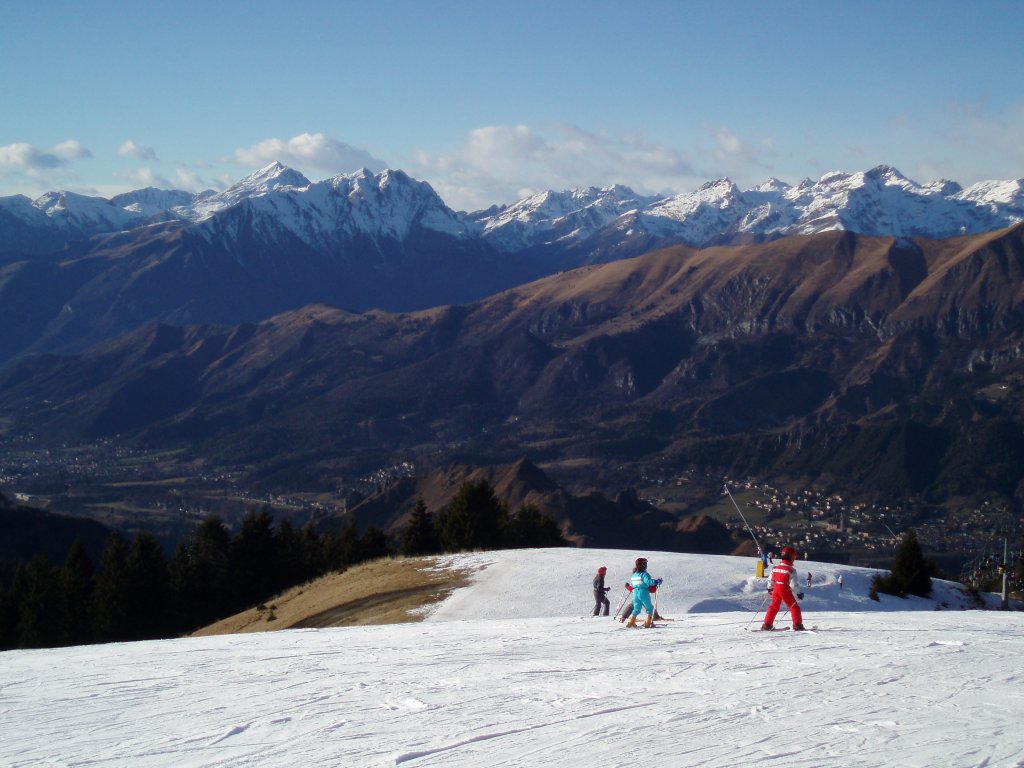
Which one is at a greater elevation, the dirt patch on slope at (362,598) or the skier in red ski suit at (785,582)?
the skier in red ski suit at (785,582)

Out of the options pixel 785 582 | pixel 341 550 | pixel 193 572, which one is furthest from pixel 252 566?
pixel 785 582

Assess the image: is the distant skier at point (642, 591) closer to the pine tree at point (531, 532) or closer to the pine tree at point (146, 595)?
the pine tree at point (146, 595)

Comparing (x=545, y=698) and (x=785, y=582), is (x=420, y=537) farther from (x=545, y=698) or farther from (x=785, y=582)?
(x=545, y=698)

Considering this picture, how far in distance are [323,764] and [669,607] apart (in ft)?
70.3

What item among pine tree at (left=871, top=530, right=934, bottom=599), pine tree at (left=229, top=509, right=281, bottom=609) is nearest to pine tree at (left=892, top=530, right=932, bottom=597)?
pine tree at (left=871, top=530, right=934, bottom=599)

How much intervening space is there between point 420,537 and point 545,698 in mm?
46630

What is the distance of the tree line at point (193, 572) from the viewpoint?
53750 mm

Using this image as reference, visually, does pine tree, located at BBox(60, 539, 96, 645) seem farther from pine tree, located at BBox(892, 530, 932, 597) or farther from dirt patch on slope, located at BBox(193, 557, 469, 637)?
pine tree, located at BBox(892, 530, 932, 597)

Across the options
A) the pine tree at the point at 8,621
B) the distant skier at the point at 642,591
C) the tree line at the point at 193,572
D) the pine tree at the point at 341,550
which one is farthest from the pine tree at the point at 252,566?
the distant skier at the point at 642,591

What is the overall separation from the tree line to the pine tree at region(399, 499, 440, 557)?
58 mm

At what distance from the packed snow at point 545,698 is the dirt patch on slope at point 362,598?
10409mm

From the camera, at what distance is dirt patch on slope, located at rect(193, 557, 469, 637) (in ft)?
123

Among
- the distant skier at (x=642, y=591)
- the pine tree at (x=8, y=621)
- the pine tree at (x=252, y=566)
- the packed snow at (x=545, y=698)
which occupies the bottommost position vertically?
the pine tree at (x=8, y=621)

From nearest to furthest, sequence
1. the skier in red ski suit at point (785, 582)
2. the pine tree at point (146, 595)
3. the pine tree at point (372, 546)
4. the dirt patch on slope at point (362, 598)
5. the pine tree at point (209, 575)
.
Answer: the skier in red ski suit at point (785, 582)
the dirt patch on slope at point (362, 598)
the pine tree at point (146, 595)
the pine tree at point (209, 575)
the pine tree at point (372, 546)
